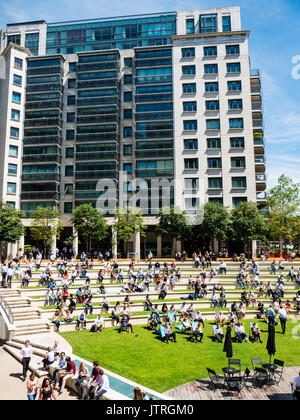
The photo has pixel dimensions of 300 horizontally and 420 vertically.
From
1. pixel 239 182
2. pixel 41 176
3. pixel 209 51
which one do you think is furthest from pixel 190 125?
pixel 41 176

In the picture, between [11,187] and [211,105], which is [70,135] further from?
[211,105]

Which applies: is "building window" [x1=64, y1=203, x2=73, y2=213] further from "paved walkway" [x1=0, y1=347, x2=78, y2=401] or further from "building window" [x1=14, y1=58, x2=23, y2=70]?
"paved walkway" [x1=0, y1=347, x2=78, y2=401]

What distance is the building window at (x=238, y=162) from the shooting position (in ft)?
174

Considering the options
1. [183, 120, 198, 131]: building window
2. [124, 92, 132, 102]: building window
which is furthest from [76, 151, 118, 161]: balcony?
[183, 120, 198, 131]: building window

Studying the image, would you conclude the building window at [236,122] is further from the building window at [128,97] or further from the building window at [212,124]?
the building window at [128,97]

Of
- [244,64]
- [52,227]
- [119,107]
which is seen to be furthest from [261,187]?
[52,227]

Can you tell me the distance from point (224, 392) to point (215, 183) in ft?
146

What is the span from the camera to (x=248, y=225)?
42.9 meters

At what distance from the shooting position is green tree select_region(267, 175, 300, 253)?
43.0 m

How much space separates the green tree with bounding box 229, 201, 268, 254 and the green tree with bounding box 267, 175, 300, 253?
2.44m

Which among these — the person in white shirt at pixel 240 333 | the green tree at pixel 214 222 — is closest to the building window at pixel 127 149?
the green tree at pixel 214 222

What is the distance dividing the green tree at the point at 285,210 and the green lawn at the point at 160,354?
2728cm

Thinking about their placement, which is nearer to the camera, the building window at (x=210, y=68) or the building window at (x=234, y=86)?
the building window at (x=234, y=86)
